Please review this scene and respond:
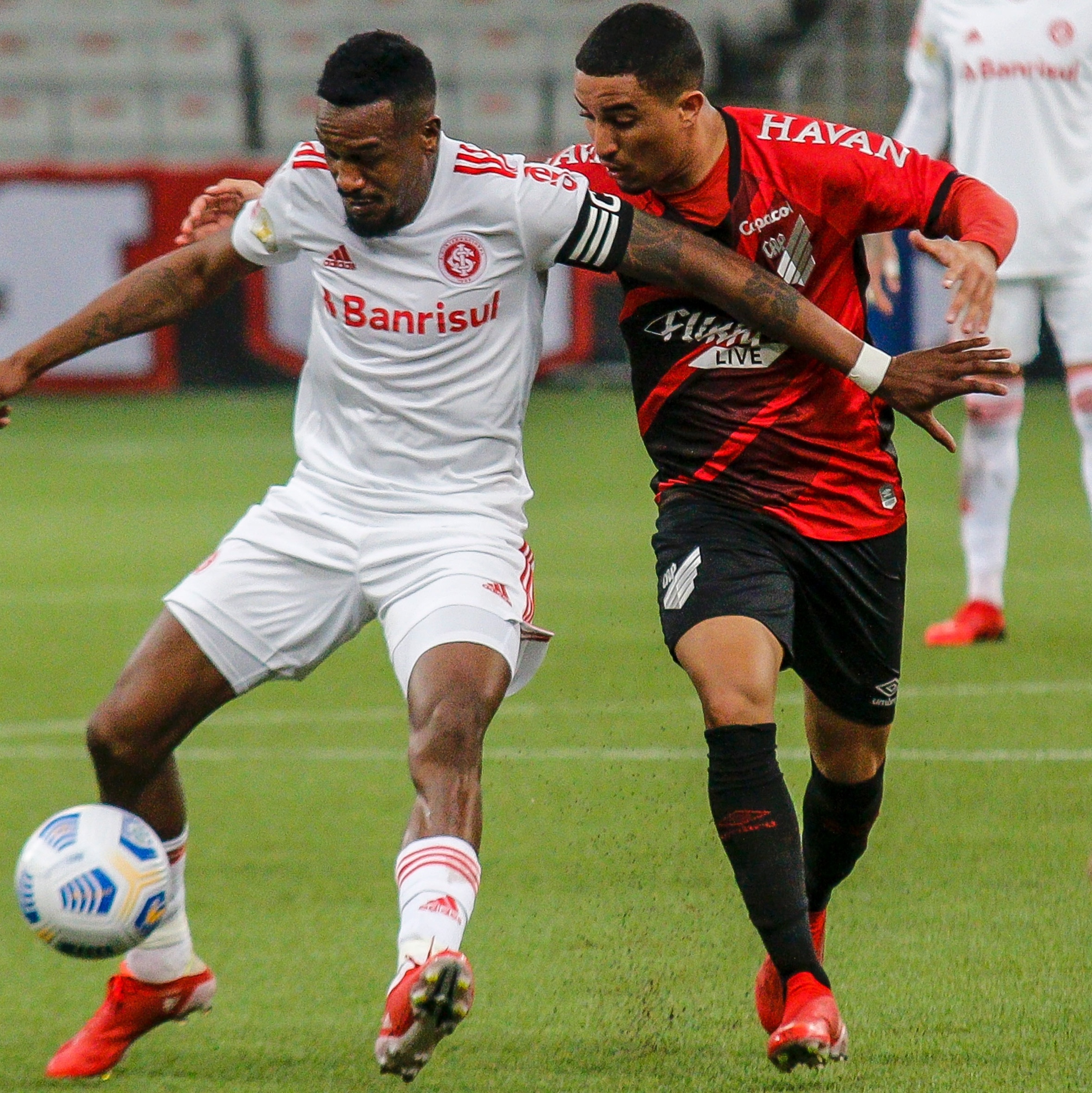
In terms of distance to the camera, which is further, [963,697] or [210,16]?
[210,16]

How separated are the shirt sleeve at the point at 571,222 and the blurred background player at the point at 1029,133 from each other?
12.8 feet

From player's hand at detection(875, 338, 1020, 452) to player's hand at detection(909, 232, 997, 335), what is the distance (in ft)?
0.18

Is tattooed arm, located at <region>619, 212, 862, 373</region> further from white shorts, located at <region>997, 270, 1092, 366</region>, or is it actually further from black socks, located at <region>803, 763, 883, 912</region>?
white shorts, located at <region>997, 270, 1092, 366</region>

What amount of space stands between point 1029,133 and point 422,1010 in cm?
545

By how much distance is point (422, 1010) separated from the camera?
3.10 metres

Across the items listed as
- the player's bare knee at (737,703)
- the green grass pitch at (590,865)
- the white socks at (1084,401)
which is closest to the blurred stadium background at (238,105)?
the green grass pitch at (590,865)

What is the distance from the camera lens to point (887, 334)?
1738 cm

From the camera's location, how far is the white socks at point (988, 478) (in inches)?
307

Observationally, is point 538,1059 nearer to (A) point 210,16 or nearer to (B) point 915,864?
(B) point 915,864

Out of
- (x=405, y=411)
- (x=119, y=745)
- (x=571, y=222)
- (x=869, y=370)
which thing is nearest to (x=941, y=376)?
(x=869, y=370)

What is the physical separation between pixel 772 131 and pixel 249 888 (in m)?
2.41

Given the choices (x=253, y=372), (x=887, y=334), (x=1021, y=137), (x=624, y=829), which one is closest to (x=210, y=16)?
(x=253, y=372)

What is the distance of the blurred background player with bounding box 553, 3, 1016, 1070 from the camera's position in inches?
152

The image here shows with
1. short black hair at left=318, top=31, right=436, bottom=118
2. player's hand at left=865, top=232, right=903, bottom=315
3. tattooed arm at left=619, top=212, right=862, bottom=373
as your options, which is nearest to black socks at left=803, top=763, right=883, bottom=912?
tattooed arm at left=619, top=212, right=862, bottom=373
